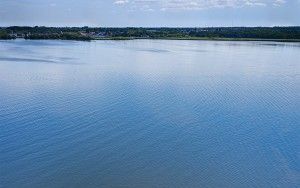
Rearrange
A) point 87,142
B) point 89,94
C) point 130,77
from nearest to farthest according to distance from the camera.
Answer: point 87,142 → point 89,94 → point 130,77

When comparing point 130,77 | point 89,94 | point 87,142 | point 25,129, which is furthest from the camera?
point 130,77

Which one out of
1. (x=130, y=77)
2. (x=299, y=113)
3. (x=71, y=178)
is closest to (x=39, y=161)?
(x=71, y=178)

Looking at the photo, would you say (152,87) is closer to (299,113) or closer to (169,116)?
(169,116)

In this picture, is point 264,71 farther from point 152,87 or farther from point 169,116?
point 169,116

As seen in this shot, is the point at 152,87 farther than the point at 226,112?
Yes

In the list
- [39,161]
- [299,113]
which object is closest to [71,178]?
[39,161]

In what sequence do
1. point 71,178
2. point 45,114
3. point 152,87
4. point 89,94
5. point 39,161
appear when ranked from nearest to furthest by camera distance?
point 71,178
point 39,161
point 45,114
point 89,94
point 152,87
